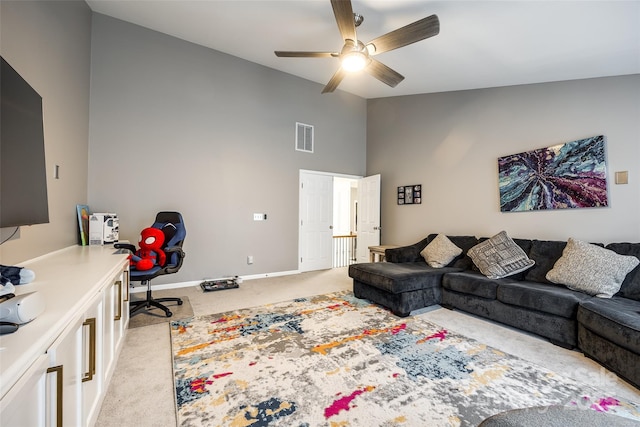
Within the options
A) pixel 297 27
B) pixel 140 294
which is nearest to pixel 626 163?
pixel 297 27

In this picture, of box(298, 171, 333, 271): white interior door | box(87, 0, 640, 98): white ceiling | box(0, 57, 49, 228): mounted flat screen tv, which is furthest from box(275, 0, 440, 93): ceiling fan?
box(298, 171, 333, 271): white interior door

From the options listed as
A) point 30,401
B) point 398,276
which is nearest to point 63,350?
point 30,401

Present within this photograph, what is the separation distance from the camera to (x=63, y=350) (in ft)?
3.15

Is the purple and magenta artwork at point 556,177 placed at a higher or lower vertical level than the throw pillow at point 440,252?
higher

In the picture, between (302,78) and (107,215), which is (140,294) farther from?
(302,78)

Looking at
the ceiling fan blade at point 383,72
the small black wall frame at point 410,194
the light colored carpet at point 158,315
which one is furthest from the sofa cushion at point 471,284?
the light colored carpet at point 158,315

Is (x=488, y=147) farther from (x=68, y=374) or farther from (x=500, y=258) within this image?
(x=68, y=374)

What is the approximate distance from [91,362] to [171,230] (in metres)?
2.12

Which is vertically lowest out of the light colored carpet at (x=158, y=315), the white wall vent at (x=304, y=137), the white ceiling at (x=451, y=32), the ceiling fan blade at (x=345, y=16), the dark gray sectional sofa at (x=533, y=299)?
the light colored carpet at (x=158, y=315)

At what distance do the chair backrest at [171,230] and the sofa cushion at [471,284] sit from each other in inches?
127

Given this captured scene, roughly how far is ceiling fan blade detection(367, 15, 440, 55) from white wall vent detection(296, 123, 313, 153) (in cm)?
255

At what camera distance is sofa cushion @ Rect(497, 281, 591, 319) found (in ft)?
7.58

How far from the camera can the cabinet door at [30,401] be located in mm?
627

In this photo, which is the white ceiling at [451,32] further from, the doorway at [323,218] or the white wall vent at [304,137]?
the doorway at [323,218]
